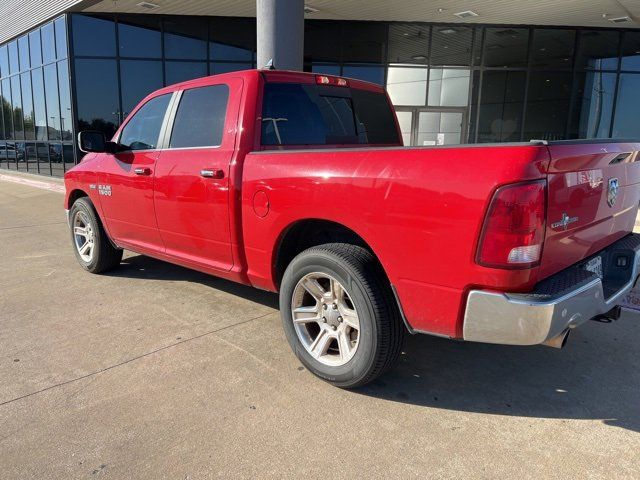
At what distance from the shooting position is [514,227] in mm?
2172

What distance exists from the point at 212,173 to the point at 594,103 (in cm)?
1373

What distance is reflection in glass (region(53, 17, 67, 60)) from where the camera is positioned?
14083 mm

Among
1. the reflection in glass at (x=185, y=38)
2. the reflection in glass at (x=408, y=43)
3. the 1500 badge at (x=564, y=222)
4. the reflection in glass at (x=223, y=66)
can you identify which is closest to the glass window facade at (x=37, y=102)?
the reflection in glass at (x=185, y=38)

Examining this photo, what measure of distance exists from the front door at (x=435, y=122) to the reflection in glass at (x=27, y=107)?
504 inches

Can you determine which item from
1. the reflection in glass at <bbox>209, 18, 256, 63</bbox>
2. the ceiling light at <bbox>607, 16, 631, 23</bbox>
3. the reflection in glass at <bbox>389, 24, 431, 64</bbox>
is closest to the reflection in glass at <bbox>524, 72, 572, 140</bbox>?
the ceiling light at <bbox>607, 16, 631, 23</bbox>

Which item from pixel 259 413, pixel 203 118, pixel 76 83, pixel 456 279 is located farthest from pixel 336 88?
pixel 76 83

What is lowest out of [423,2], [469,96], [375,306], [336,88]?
[375,306]

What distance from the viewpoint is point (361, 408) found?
2812 millimetres

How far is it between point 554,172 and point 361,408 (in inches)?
63.9

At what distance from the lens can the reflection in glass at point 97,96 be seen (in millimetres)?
14211

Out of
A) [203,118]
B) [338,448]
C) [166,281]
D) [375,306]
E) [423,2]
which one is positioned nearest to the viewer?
[338,448]

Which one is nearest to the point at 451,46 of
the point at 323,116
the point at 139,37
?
the point at 139,37

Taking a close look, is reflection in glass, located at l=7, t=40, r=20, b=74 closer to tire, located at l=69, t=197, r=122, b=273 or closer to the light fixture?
tire, located at l=69, t=197, r=122, b=273

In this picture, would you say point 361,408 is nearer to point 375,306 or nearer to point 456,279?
point 375,306
